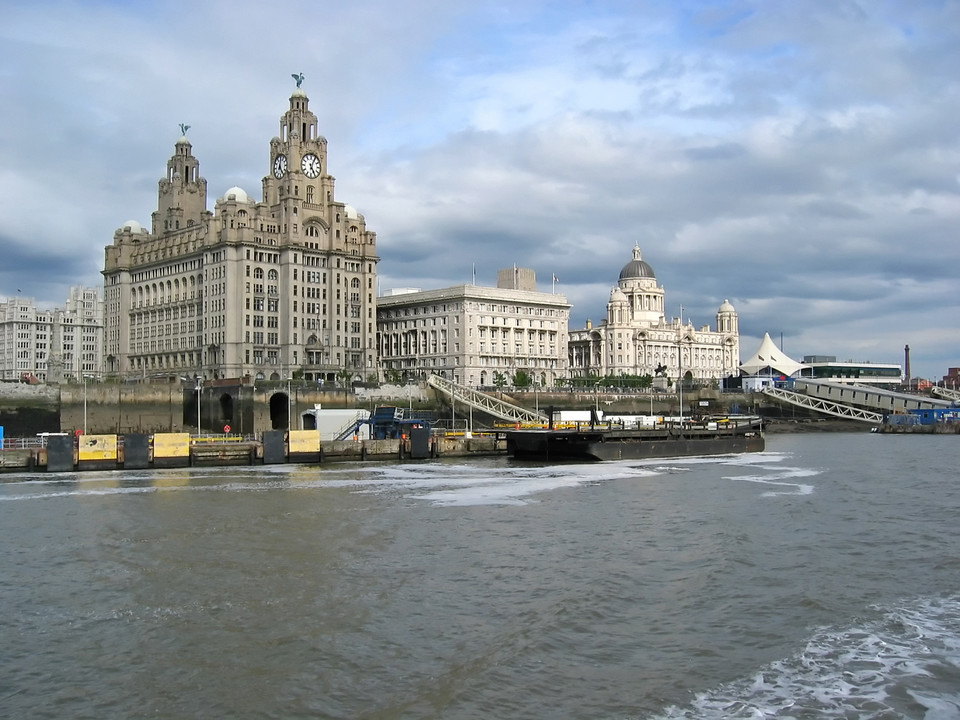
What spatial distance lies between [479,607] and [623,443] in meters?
63.9

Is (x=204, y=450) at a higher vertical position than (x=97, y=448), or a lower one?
lower

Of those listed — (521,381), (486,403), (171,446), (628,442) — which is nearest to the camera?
(171,446)

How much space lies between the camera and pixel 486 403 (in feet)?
452

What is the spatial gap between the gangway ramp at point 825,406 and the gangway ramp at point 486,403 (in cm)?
5984

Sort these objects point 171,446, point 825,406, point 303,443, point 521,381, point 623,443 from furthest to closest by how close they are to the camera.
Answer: point 521,381, point 825,406, point 623,443, point 303,443, point 171,446

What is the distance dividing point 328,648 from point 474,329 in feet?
550

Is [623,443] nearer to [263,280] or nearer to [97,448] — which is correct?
[97,448]

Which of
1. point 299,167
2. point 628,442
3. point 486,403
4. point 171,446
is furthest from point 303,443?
point 299,167

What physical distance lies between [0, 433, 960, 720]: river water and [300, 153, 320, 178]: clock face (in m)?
118

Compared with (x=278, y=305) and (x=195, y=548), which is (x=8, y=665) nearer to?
(x=195, y=548)

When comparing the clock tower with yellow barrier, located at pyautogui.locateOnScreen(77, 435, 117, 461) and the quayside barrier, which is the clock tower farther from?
yellow barrier, located at pyautogui.locateOnScreen(77, 435, 117, 461)

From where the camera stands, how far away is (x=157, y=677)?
22.6 meters

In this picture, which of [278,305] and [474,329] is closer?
[278,305]

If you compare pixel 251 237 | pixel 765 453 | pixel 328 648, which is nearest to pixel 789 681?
pixel 328 648
